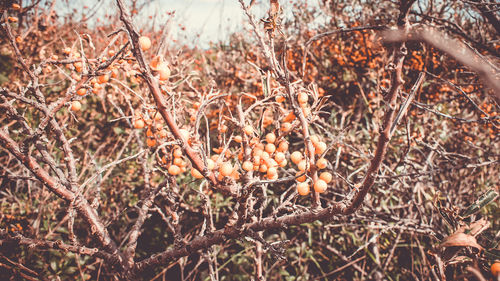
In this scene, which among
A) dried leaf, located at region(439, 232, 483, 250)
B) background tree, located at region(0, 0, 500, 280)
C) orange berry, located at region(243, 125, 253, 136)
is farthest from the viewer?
orange berry, located at region(243, 125, 253, 136)

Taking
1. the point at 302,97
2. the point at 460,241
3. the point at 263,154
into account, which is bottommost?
the point at 460,241

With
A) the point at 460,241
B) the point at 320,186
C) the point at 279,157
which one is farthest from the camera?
the point at 279,157

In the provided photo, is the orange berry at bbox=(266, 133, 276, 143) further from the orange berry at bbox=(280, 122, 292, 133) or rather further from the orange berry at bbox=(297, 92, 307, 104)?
the orange berry at bbox=(297, 92, 307, 104)

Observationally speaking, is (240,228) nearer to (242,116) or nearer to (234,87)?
(242,116)

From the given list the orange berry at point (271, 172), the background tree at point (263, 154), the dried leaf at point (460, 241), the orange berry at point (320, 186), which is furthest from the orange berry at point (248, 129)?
the dried leaf at point (460, 241)

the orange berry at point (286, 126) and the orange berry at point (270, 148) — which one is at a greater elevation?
the orange berry at point (286, 126)

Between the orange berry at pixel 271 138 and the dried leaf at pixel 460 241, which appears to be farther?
the orange berry at pixel 271 138

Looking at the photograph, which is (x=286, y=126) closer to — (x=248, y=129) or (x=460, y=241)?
(x=248, y=129)

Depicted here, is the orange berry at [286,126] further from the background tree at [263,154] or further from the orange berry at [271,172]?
the orange berry at [271,172]

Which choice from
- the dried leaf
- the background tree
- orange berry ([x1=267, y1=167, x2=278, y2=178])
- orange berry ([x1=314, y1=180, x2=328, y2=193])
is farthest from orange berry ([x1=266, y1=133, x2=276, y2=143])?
the dried leaf

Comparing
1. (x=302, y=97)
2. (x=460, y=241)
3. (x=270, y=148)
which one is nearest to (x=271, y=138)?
(x=270, y=148)

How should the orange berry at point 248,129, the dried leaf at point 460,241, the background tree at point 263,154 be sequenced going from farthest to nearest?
the orange berry at point 248,129, the background tree at point 263,154, the dried leaf at point 460,241

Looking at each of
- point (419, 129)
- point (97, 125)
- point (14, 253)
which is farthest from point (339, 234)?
point (97, 125)

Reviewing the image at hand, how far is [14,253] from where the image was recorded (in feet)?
6.84
